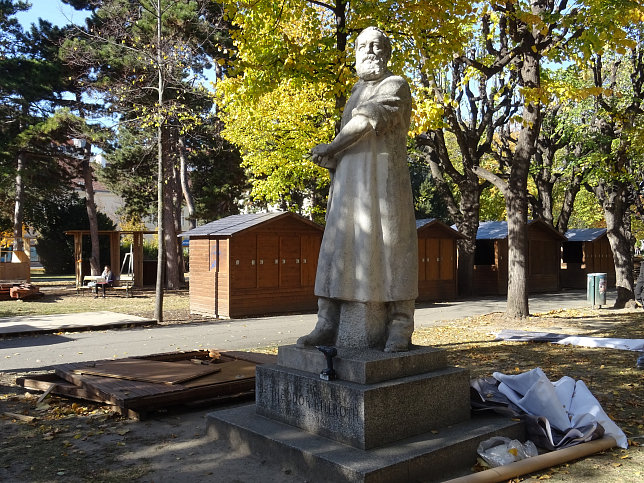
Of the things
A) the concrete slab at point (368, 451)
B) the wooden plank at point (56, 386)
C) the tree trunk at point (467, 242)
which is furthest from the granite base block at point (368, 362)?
the tree trunk at point (467, 242)

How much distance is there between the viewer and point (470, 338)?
40.9 feet

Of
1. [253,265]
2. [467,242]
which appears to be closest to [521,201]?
[253,265]

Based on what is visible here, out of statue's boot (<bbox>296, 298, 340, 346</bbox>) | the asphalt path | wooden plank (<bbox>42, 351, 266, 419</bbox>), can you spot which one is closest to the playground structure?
the asphalt path

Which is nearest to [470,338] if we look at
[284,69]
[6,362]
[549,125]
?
[284,69]

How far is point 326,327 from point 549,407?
2.18 metres

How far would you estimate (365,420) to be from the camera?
179 inches

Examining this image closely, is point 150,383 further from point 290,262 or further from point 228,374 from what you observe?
point 290,262

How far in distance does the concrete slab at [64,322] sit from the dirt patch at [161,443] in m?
5.00

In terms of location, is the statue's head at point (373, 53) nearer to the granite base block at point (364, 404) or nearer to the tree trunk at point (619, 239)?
the granite base block at point (364, 404)

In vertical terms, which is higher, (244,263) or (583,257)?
(583,257)

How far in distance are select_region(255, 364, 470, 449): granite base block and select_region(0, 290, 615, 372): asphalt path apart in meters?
5.65

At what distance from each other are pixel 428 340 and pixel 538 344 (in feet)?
6.85

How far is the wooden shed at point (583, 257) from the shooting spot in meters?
30.2

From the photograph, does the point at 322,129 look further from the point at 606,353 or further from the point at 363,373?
the point at 363,373
